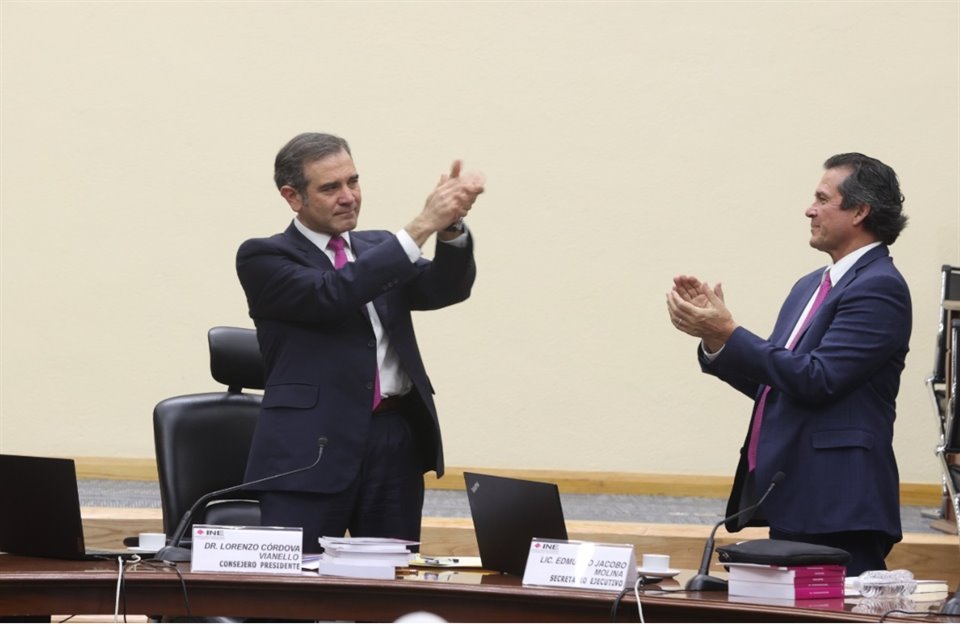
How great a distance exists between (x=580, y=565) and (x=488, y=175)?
Answer: 3683 mm

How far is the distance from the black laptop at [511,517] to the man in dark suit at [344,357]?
0.45 metres

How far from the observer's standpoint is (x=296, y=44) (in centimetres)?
558

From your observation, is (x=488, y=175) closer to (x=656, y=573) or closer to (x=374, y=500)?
(x=374, y=500)

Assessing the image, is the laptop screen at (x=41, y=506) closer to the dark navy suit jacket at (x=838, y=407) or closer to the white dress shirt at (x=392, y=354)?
the white dress shirt at (x=392, y=354)

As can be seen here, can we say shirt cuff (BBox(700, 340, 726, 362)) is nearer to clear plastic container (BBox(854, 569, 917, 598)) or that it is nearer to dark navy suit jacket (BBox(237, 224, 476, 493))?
dark navy suit jacket (BBox(237, 224, 476, 493))

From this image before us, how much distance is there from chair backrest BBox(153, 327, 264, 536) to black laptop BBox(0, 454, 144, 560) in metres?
0.63

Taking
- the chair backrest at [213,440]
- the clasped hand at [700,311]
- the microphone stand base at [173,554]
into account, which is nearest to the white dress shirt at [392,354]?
the chair backrest at [213,440]

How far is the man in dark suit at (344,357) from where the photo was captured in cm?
262

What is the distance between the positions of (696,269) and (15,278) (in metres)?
2.80

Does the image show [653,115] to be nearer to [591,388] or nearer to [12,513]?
[591,388]

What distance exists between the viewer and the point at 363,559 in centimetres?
212

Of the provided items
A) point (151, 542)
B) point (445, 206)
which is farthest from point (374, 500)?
point (445, 206)

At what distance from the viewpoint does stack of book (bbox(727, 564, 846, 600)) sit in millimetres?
1919

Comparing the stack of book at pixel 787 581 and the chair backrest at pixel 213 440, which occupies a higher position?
the chair backrest at pixel 213 440
